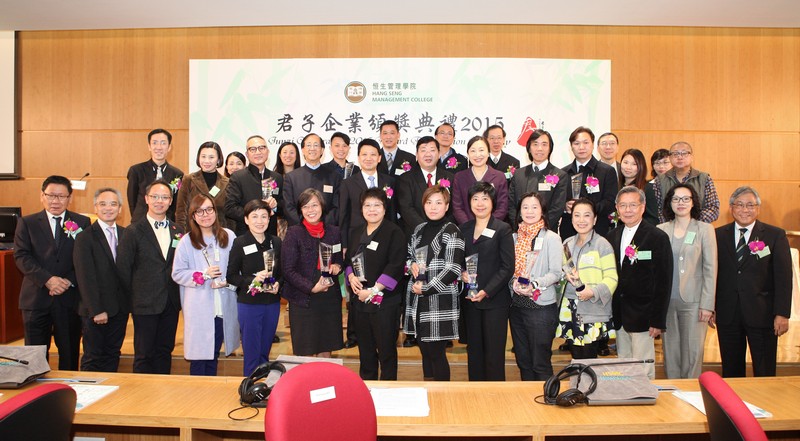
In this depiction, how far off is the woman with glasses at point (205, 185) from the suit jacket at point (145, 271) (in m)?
0.91

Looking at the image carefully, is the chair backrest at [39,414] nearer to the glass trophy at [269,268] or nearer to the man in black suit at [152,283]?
the glass trophy at [269,268]

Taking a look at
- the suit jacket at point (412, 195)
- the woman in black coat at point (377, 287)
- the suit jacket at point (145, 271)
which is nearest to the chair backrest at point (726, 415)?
the woman in black coat at point (377, 287)

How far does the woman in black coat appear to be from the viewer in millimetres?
3576

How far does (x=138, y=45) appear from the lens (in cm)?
678

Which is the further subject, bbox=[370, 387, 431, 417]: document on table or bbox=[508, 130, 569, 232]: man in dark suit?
bbox=[508, 130, 569, 232]: man in dark suit

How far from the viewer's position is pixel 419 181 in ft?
14.3

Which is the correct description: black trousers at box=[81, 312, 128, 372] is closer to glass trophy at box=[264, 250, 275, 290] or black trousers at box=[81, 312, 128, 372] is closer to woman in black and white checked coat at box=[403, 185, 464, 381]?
glass trophy at box=[264, 250, 275, 290]

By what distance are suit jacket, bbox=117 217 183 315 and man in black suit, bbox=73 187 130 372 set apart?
0.12 m

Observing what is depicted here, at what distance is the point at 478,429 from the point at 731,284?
268cm

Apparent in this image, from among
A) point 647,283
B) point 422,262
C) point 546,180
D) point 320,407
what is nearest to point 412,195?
point 422,262

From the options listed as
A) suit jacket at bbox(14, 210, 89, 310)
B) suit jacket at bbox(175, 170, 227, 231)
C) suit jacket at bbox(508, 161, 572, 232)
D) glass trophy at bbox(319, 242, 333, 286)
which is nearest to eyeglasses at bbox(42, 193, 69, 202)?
suit jacket at bbox(14, 210, 89, 310)

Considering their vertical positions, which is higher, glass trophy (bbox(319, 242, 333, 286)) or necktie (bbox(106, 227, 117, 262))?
necktie (bbox(106, 227, 117, 262))

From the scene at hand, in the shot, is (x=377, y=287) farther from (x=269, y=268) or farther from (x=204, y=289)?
(x=204, y=289)

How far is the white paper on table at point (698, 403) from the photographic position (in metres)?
2.03
